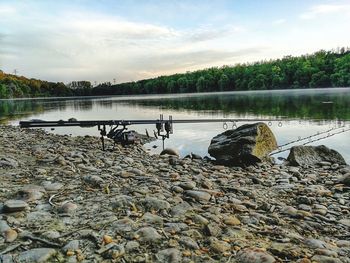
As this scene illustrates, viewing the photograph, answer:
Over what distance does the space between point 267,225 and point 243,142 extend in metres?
8.39

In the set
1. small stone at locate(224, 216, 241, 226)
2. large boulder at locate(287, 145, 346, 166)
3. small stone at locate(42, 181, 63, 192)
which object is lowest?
large boulder at locate(287, 145, 346, 166)

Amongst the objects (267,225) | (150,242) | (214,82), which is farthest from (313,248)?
(214,82)

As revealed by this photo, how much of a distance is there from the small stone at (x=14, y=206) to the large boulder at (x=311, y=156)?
1091 cm

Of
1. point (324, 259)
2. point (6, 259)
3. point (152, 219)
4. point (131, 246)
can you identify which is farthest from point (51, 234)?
point (324, 259)

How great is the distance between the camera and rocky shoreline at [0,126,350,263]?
4480 millimetres

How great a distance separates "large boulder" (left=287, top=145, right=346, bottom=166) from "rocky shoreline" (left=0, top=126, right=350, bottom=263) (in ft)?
13.7

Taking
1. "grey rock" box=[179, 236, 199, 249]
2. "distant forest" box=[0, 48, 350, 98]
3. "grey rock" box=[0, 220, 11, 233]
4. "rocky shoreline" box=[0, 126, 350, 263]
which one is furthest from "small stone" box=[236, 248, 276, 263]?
"distant forest" box=[0, 48, 350, 98]

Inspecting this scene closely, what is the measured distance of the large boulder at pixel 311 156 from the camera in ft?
44.8

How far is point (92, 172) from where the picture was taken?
8742mm

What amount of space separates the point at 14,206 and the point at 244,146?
997 cm

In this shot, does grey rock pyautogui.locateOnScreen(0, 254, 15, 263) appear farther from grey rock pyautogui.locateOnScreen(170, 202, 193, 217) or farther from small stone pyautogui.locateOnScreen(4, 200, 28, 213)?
grey rock pyautogui.locateOnScreen(170, 202, 193, 217)

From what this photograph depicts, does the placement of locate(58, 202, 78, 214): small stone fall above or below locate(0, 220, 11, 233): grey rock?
below

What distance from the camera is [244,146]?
→ 13.8 metres

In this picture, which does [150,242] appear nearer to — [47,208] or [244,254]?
[244,254]
